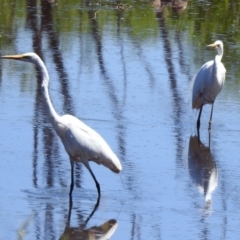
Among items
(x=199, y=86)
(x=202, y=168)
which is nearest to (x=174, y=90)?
(x=199, y=86)

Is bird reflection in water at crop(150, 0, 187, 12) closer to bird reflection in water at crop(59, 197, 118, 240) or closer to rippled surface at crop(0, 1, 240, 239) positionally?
rippled surface at crop(0, 1, 240, 239)

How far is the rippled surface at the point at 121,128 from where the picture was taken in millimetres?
7605

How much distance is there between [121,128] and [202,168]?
156cm

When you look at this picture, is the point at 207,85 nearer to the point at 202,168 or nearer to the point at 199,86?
the point at 199,86

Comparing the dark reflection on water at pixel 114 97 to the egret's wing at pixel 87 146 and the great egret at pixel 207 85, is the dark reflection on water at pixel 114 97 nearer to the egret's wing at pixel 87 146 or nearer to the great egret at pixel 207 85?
the egret's wing at pixel 87 146

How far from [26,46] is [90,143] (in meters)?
7.63

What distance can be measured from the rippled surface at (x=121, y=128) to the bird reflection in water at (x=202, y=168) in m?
0.02

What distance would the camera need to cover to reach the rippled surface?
7.61 m

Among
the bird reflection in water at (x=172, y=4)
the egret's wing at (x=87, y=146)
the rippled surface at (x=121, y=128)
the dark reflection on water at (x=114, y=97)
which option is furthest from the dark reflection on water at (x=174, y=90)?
the bird reflection in water at (x=172, y=4)

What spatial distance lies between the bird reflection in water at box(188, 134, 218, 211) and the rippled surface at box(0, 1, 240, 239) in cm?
2

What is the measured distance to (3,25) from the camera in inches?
698

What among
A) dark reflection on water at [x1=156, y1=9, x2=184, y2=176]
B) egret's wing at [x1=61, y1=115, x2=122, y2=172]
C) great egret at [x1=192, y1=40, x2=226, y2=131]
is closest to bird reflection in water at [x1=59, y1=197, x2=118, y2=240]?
egret's wing at [x1=61, y1=115, x2=122, y2=172]

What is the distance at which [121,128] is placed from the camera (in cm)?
1082

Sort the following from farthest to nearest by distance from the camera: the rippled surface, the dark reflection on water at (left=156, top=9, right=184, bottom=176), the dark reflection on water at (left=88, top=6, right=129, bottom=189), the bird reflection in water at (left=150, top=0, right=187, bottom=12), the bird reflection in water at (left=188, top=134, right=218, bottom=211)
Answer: the bird reflection in water at (left=150, top=0, right=187, bottom=12), the dark reflection on water at (left=156, top=9, right=184, bottom=176), the dark reflection on water at (left=88, top=6, right=129, bottom=189), the bird reflection in water at (left=188, top=134, right=218, bottom=211), the rippled surface
